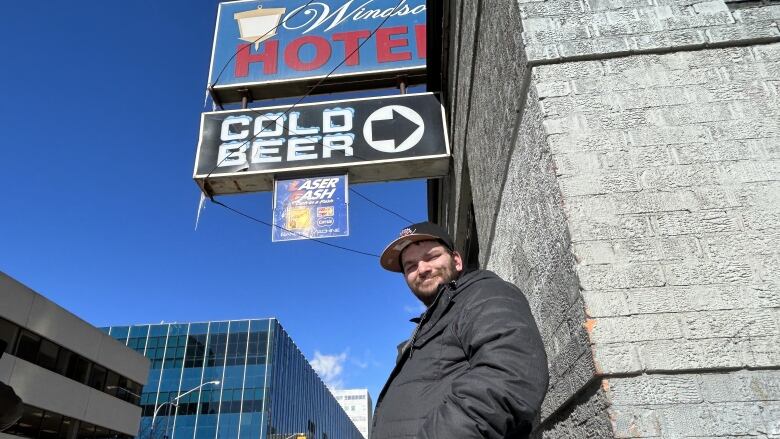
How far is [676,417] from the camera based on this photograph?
1.75m

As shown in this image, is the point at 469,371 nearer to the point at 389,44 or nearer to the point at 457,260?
the point at 457,260

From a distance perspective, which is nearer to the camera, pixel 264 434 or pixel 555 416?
pixel 555 416

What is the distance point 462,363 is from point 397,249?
2.79 feet

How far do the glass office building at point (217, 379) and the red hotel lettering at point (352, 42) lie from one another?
4597 cm

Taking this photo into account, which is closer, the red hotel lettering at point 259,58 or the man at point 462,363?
the man at point 462,363

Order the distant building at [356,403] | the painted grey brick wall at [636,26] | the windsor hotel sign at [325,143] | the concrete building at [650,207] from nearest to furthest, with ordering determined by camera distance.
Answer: the concrete building at [650,207] → the painted grey brick wall at [636,26] → the windsor hotel sign at [325,143] → the distant building at [356,403]

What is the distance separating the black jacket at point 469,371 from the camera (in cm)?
134

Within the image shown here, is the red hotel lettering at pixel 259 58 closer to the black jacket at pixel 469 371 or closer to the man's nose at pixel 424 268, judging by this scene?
the man's nose at pixel 424 268

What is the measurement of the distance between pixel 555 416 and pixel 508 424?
1.29 meters

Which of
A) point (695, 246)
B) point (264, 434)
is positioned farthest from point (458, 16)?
point (264, 434)

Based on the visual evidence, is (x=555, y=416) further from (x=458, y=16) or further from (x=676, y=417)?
(x=458, y=16)

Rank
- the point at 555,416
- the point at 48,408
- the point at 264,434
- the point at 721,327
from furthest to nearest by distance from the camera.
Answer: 1. the point at 264,434
2. the point at 48,408
3. the point at 555,416
4. the point at 721,327

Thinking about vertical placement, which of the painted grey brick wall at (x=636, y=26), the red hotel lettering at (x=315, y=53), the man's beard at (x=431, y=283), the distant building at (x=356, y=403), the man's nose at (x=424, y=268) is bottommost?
the man's beard at (x=431, y=283)

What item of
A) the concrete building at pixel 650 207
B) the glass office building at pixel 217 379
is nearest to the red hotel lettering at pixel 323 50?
the concrete building at pixel 650 207
